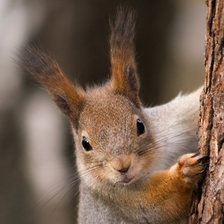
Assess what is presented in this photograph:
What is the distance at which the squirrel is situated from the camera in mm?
2164

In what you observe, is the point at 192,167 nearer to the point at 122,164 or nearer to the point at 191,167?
the point at 191,167

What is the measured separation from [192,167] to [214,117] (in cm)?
26

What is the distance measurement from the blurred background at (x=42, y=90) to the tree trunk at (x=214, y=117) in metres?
3.00

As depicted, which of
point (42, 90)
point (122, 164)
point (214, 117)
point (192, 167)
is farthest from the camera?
point (42, 90)

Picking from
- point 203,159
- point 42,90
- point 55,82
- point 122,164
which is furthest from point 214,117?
point 42,90

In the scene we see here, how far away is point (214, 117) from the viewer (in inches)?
71.6

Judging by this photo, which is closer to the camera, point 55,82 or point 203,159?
point 203,159

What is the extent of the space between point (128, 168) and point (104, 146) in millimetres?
173

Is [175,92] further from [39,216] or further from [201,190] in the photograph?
[201,190]

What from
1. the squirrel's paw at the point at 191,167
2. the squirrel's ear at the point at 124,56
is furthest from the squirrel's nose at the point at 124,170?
the squirrel's ear at the point at 124,56

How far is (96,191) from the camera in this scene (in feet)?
8.07

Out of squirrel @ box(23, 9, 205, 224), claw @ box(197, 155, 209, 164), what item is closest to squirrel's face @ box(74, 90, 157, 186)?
squirrel @ box(23, 9, 205, 224)

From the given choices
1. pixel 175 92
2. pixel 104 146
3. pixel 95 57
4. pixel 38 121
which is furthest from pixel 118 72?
pixel 175 92

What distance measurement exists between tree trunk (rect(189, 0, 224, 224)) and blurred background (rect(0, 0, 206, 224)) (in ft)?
9.84
